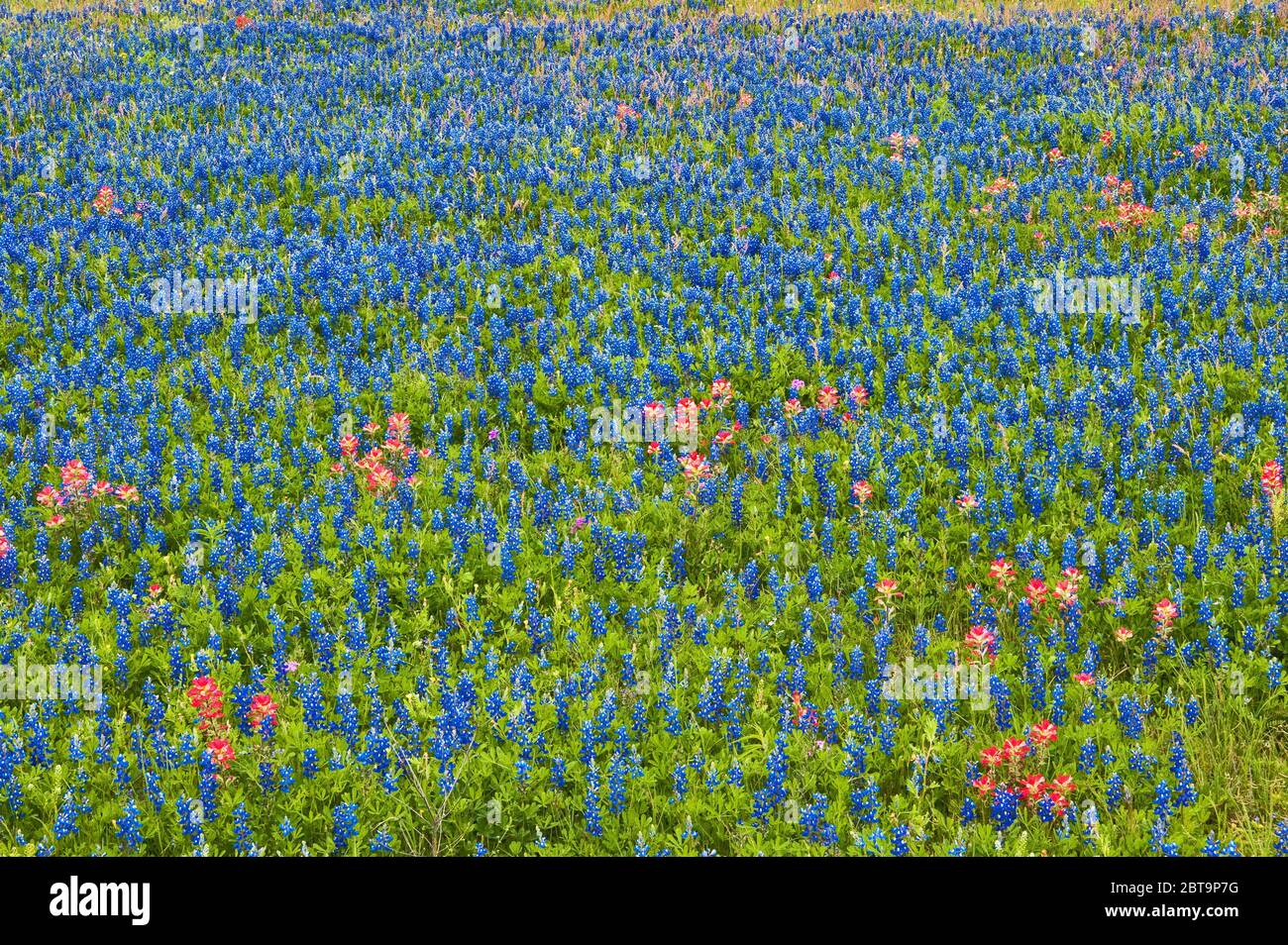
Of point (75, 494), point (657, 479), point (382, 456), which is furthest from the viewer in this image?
point (382, 456)

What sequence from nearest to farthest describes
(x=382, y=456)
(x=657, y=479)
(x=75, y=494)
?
(x=75, y=494), (x=657, y=479), (x=382, y=456)

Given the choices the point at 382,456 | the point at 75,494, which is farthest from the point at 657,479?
the point at 75,494

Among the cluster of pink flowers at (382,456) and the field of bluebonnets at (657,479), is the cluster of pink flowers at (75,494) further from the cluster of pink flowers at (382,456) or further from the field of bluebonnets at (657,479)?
the cluster of pink flowers at (382,456)

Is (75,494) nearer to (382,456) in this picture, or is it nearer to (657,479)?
(382,456)

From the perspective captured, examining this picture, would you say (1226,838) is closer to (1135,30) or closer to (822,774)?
(822,774)

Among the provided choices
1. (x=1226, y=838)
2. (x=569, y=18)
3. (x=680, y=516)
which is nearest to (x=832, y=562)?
(x=680, y=516)

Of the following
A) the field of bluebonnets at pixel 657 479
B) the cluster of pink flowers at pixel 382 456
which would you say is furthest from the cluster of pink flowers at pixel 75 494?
the cluster of pink flowers at pixel 382 456

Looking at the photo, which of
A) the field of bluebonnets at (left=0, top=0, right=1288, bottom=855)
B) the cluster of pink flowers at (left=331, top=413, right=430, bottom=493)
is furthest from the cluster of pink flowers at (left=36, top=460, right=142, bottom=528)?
the cluster of pink flowers at (left=331, top=413, right=430, bottom=493)

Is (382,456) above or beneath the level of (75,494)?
above

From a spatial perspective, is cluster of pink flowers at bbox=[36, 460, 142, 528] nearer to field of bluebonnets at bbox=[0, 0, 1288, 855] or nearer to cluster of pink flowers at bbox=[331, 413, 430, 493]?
field of bluebonnets at bbox=[0, 0, 1288, 855]

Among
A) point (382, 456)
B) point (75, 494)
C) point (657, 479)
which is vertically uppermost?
point (382, 456)
